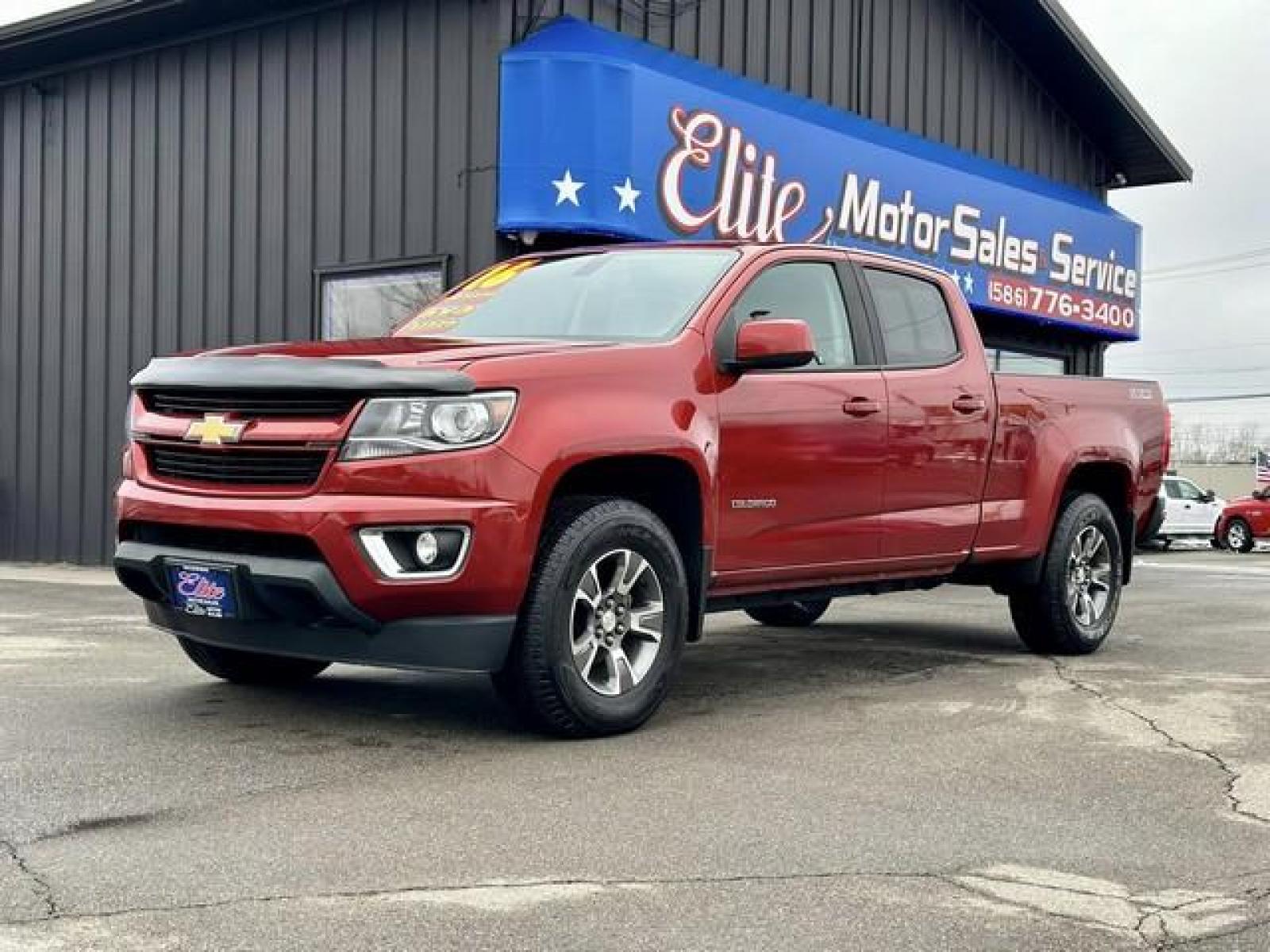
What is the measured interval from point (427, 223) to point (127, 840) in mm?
9545

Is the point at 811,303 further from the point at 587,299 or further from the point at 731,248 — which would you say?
the point at 587,299

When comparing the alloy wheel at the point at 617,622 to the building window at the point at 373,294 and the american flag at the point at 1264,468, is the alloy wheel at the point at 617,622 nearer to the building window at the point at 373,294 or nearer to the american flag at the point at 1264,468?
the building window at the point at 373,294

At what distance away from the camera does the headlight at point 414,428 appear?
478 centimetres

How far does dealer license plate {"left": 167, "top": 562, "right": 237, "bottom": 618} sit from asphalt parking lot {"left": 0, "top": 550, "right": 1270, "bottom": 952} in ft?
1.58

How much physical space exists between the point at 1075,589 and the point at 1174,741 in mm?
2476

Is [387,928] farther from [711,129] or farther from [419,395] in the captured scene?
[711,129]

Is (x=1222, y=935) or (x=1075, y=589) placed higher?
(x=1075, y=589)

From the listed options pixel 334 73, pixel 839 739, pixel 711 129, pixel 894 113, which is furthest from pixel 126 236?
pixel 839 739

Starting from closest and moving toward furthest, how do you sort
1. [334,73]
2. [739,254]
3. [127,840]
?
[127,840], [739,254], [334,73]

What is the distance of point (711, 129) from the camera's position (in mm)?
12938

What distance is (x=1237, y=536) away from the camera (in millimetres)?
28266

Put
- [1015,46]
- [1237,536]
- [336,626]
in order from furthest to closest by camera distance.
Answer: [1237,536] < [1015,46] < [336,626]

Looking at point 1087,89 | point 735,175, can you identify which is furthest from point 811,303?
point 1087,89

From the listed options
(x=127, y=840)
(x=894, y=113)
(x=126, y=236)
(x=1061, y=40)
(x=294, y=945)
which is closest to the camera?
(x=294, y=945)
